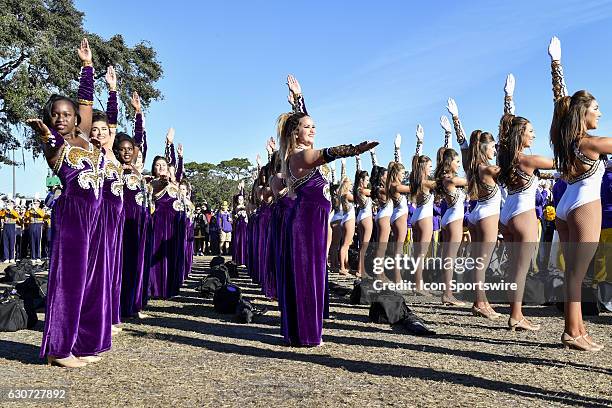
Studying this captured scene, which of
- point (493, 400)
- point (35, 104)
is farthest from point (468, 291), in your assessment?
point (35, 104)

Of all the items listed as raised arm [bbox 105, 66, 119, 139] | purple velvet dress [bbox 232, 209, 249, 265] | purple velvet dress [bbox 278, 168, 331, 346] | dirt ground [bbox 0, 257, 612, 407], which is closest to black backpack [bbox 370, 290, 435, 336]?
dirt ground [bbox 0, 257, 612, 407]

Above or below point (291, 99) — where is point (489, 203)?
below

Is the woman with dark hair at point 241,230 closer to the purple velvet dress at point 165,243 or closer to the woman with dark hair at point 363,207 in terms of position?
the woman with dark hair at point 363,207

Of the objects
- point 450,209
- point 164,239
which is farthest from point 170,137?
point 450,209

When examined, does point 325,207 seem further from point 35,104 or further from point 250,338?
point 35,104

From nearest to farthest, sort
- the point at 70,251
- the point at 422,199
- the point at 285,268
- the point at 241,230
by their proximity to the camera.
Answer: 1. the point at 70,251
2. the point at 285,268
3. the point at 422,199
4. the point at 241,230

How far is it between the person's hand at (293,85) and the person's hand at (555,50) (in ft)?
8.11

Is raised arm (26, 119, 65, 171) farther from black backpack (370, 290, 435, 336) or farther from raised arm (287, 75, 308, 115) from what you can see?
black backpack (370, 290, 435, 336)

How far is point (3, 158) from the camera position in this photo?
25750 mm

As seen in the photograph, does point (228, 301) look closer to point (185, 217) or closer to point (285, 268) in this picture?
point (285, 268)

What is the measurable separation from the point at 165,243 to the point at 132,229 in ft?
6.99

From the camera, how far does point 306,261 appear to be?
17.6 ft

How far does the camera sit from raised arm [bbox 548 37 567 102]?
5.47 meters

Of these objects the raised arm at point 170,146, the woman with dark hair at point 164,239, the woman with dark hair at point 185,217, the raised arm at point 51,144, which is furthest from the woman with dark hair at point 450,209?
the raised arm at point 51,144
